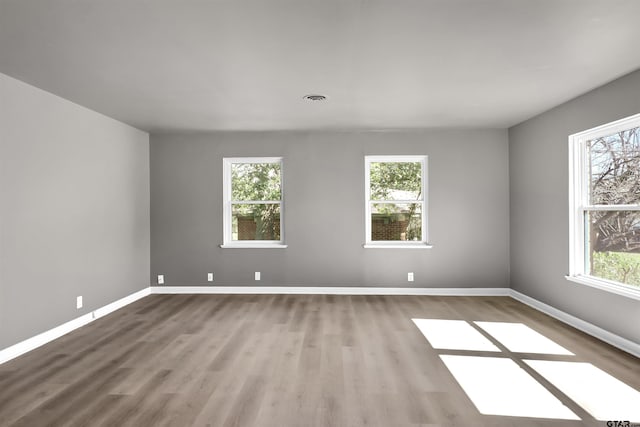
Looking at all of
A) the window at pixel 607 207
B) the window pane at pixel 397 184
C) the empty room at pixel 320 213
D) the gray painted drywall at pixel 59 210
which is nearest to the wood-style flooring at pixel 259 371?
the empty room at pixel 320 213

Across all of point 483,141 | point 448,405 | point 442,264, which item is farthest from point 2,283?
point 483,141

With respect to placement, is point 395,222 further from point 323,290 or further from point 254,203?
point 254,203

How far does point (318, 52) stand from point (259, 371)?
2537 mm

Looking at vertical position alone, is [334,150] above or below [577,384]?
above

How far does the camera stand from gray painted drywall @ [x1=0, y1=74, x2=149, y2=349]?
3.27 m

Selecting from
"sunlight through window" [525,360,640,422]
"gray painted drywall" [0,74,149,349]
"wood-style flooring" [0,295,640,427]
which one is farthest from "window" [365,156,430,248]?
"gray painted drywall" [0,74,149,349]

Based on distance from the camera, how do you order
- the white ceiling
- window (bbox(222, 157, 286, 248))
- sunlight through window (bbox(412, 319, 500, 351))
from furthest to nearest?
window (bbox(222, 157, 286, 248))
sunlight through window (bbox(412, 319, 500, 351))
the white ceiling

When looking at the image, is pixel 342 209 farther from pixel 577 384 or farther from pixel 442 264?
pixel 577 384

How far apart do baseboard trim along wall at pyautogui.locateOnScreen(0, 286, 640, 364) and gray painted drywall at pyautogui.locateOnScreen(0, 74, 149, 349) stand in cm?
9

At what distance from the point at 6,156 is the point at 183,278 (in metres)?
3.03

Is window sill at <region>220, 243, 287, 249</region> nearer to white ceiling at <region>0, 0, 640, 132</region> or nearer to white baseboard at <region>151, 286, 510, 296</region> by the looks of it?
white baseboard at <region>151, 286, 510, 296</region>

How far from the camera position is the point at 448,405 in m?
2.44

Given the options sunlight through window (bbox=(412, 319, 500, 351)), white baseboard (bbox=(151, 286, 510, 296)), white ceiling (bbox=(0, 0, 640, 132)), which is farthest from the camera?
white baseboard (bbox=(151, 286, 510, 296))

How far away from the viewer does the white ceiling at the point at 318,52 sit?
2174 millimetres
